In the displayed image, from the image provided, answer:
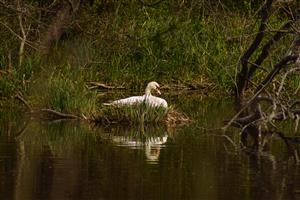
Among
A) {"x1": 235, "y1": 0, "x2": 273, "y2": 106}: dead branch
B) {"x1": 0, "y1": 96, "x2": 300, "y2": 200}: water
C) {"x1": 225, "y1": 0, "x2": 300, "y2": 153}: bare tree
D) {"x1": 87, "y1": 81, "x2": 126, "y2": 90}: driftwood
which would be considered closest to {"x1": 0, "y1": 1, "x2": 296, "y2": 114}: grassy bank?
{"x1": 87, "y1": 81, "x2": 126, "y2": 90}: driftwood

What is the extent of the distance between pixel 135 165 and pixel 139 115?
4.56m

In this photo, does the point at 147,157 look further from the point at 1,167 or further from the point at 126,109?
the point at 126,109

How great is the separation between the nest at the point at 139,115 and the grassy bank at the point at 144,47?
390 centimetres

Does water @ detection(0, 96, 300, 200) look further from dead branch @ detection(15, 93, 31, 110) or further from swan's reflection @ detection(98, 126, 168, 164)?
dead branch @ detection(15, 93, 31, 110)

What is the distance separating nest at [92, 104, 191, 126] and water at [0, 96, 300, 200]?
0.29 meters

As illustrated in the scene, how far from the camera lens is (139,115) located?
17.1 metres

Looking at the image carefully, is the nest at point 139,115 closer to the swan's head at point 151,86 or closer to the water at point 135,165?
the water at point 135,165

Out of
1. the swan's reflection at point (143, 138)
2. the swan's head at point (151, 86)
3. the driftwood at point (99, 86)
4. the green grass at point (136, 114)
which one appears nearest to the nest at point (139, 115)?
the green grass at point (136, 114)

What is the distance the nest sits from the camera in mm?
17125

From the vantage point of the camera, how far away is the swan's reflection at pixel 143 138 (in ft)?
45.8

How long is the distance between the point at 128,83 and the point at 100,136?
819cm

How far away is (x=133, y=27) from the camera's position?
25.2m

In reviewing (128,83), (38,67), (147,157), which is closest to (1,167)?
(147,157)

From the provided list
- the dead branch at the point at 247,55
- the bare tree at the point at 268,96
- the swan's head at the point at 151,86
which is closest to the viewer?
the bare tree at the point at 268,96
